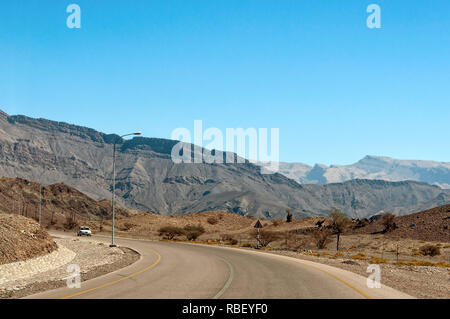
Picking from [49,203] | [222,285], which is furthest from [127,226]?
[222,285]

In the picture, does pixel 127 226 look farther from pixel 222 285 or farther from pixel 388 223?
pixel 222 285

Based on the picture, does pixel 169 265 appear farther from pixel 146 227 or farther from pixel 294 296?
pixel 146 227

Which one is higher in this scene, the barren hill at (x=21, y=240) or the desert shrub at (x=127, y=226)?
the barren hill at (x=21, y=240)

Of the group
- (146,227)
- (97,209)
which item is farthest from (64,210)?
(146,227)

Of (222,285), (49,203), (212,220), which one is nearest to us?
(222,285)

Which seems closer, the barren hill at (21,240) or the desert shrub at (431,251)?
the barren hill at (21,240)

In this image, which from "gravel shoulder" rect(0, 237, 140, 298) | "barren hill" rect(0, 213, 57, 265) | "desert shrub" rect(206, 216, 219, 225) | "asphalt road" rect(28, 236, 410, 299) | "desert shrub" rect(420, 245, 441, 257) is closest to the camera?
"asphalt road" rect(28, 236, 410, 299)

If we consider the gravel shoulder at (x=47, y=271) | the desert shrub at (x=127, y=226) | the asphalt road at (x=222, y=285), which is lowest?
the desert shrub at (x=127, y=226)

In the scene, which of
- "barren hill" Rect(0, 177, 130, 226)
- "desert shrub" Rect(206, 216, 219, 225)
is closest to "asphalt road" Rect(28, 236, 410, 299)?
"desert shrub" Rect(206, 216, 219, 225)

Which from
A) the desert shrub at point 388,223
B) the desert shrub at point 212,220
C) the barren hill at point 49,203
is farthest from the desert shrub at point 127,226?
the desert shrub at point 388,223

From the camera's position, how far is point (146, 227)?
92.8m

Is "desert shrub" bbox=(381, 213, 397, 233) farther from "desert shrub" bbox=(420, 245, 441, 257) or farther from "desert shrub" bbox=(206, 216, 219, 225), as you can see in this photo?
"desert shrub" bbox=(206, 216, 219, 225)

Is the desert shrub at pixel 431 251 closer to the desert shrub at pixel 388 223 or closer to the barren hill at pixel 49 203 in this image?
the desert shrub at pixel 388 223

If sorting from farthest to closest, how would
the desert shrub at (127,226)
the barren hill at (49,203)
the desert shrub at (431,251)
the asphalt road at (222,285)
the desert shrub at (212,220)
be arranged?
the barren hill at (49,203)
the desert shrub at (212,220)
the desert shrub at (127,226)
the desert shrub at (431,251)
the asphalt road at (222,285)
